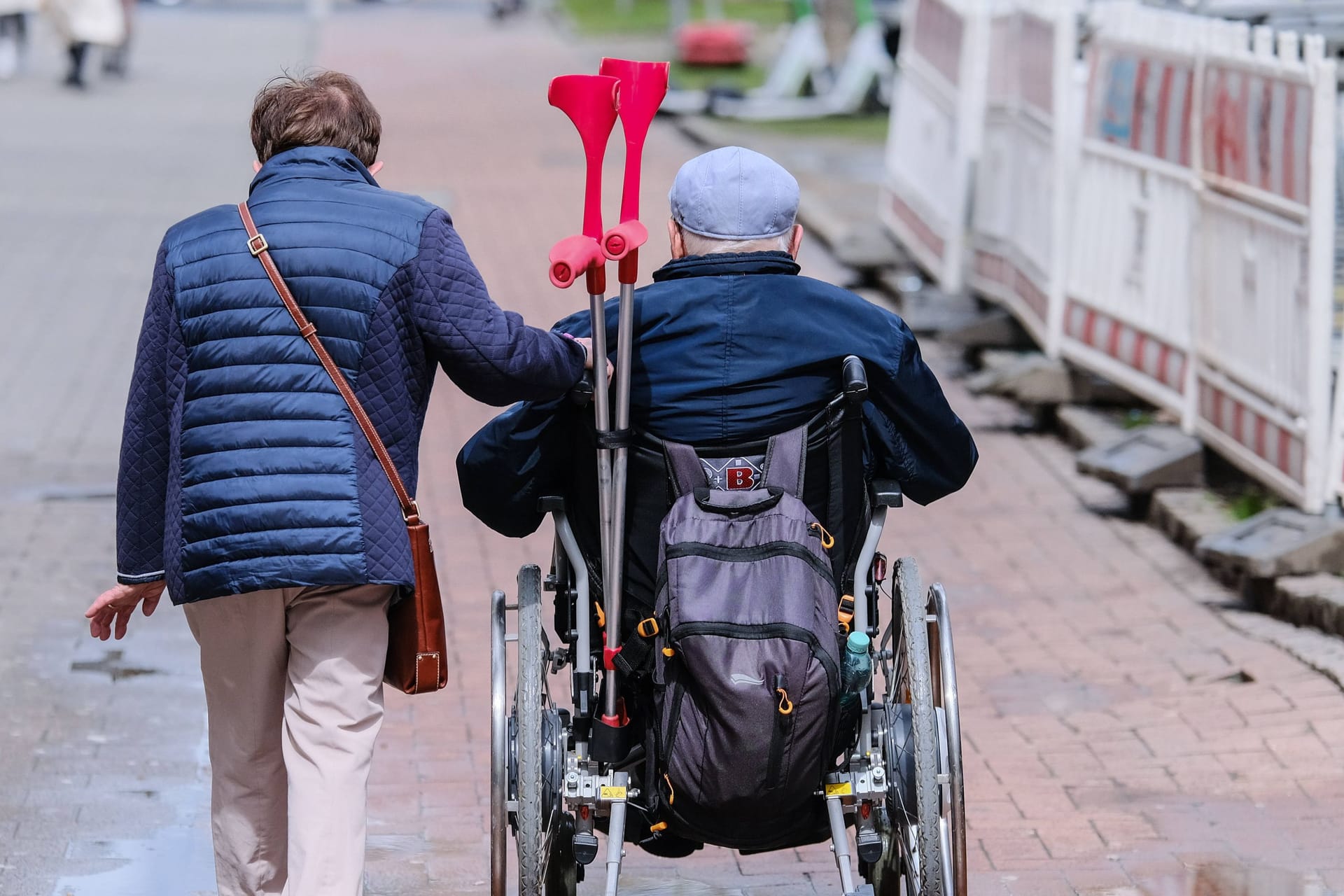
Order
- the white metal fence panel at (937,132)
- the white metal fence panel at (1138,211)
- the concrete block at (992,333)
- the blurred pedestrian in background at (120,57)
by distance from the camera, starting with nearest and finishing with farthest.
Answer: the white metal fence panel at (1138,211)
the concrete block at (992,333)
the white metal fence panel at (937,132)
the blurred pedestrian in background at (120,57)

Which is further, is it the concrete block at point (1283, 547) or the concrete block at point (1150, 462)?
the concrete block at point (1150, 462)

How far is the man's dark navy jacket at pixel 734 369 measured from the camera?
367 cm

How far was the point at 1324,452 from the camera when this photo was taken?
663 centimetres

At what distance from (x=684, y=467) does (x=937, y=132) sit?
846 centimetres

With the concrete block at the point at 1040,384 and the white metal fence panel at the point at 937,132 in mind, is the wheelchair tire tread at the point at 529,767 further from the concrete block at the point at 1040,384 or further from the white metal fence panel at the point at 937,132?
the white metal fence panel at the point at 937,132

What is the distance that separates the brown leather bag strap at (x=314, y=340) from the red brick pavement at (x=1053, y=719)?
1442 mm

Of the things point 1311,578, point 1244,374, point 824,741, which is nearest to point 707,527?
point 824,741

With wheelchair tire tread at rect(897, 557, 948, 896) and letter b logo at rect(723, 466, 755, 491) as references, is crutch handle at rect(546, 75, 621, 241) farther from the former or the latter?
wheelchair tire tread at rect(897, 557, 948, 896)

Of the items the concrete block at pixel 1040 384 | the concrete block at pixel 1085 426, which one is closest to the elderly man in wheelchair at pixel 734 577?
the concrete block at pixel 1085 426

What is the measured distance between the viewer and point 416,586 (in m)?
3.58

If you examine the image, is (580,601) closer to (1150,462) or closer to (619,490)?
(619,490)

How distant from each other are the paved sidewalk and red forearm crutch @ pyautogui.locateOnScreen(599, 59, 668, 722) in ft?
4.22

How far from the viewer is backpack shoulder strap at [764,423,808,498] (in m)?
3.65

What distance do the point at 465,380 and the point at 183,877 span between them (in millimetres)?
1670
